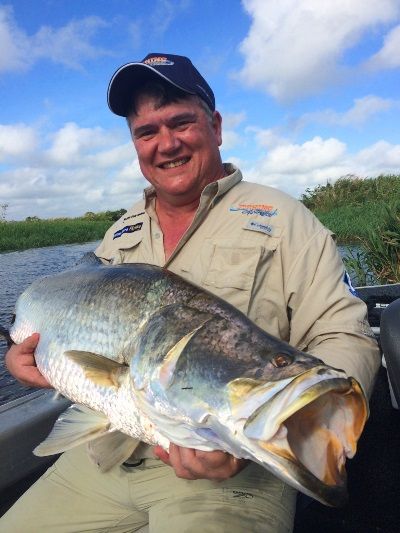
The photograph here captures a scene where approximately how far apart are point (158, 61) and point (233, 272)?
1.50 meters

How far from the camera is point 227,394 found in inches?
65.5

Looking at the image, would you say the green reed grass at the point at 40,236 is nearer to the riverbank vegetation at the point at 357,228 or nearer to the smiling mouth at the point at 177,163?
the riverbank vegetation at the point at 357,228

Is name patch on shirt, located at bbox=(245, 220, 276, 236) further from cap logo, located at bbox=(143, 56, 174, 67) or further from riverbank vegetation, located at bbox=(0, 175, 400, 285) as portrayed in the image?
riverbank vegetation, located at bbox=(0, 175, 400, 285)

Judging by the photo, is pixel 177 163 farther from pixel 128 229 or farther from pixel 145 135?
pixel 128 229

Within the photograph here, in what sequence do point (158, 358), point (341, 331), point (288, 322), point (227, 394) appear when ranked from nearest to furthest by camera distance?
point (227, 394) < point (158, 358) < point (341, 331) < point (288, 322)

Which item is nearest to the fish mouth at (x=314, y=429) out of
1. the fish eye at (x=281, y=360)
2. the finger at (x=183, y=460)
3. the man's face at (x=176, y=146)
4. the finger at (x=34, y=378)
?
the fish eye at (x=281, y=360)

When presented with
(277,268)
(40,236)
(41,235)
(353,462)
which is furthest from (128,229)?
(41,235)

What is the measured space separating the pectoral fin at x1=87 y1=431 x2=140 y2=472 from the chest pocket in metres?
0.92

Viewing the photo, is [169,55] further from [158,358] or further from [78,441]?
[78,441]

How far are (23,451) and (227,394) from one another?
2316mm

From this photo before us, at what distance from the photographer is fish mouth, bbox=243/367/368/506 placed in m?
1.42

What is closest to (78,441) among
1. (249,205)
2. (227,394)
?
(227,394)

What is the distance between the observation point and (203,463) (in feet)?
6.15

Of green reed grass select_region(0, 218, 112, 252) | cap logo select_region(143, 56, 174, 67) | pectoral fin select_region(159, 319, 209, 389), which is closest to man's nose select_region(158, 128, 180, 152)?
cap logo select_region(143, 56, 174, 67)
